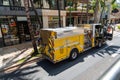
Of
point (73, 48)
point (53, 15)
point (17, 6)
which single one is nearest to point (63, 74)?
point (73, 48)

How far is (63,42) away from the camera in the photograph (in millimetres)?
7289

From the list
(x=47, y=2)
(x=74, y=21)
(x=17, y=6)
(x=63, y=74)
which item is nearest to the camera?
(x=63, y=74)

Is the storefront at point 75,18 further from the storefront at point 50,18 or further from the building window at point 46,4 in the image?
the building window at point 46,4

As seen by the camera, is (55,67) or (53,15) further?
(53,15)

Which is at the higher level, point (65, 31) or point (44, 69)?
point (65, 31)

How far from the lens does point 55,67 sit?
736cm

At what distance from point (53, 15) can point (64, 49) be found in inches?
362

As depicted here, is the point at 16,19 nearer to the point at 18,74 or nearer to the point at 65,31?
the point at 65,31

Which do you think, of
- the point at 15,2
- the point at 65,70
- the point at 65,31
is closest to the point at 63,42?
the point at 65,31

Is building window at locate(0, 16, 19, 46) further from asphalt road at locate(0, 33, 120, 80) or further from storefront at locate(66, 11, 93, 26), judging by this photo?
storefront at locate(66, 11, 93, 26)

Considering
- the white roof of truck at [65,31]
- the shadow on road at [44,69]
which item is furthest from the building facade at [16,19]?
the white roof of truck at [65,31]

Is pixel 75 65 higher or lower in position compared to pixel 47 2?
lower

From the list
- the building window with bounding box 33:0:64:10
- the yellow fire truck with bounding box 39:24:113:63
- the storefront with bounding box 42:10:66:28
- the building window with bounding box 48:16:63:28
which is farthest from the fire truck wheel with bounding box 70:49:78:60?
the building window with bounding box 33:0:64:10

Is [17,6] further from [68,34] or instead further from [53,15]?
[68,34]
